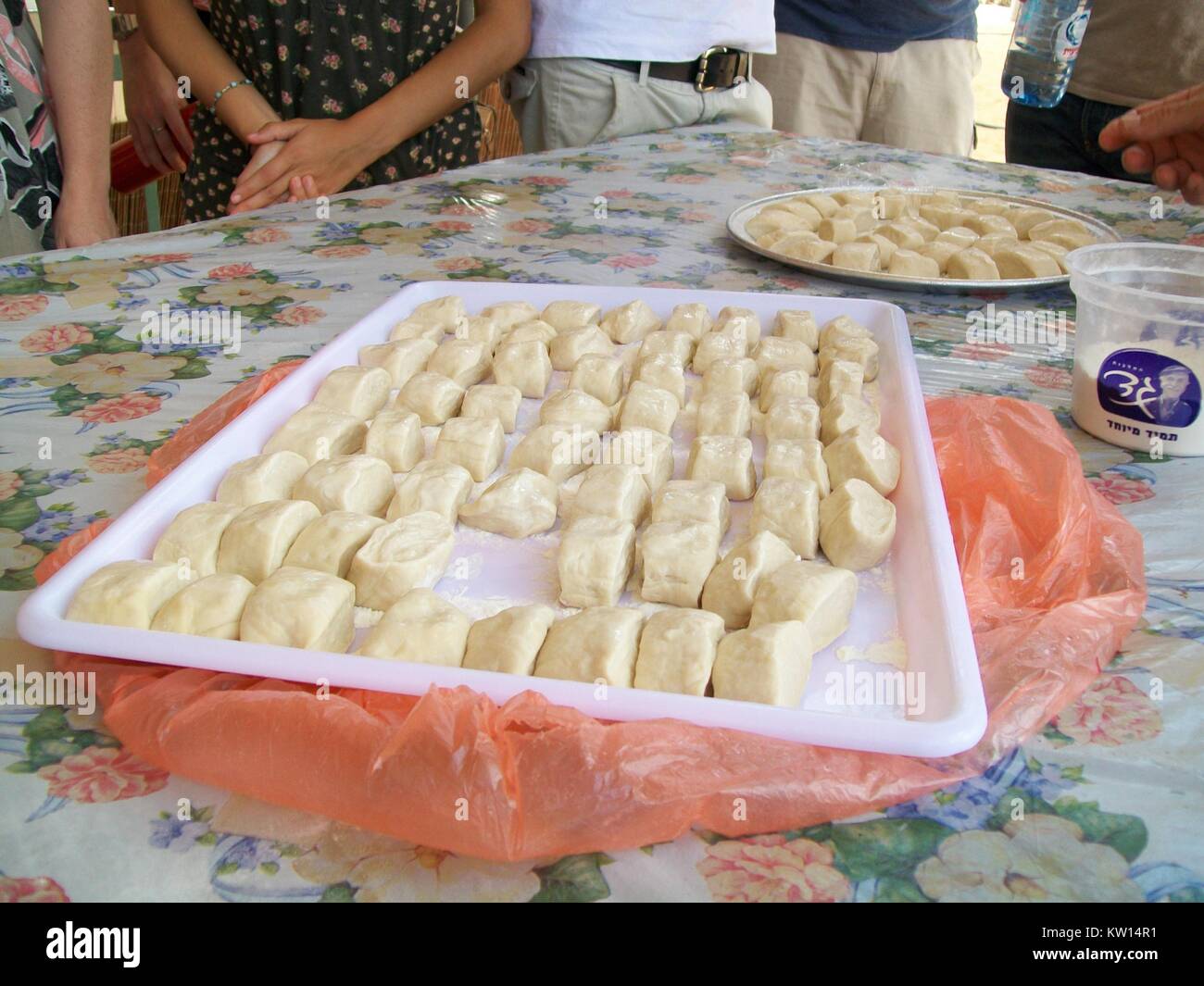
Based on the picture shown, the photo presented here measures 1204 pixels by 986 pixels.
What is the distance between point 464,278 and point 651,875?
129 centimetres

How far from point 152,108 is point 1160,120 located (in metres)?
2.46

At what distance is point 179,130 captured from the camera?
2715mm

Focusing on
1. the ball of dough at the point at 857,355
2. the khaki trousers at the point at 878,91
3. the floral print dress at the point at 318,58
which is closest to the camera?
the ball of dough at the point at 857,355

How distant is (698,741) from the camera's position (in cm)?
68

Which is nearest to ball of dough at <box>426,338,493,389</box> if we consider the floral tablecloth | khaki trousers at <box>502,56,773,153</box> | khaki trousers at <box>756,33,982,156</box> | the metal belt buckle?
the floral tablecloth

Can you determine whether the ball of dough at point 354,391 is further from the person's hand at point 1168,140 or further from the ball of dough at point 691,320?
the person's hand at point 1168,140

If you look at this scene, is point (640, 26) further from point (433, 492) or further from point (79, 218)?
point (433, 492)

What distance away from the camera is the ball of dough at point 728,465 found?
107 centimetres

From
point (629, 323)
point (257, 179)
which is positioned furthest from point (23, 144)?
point (629, 323)

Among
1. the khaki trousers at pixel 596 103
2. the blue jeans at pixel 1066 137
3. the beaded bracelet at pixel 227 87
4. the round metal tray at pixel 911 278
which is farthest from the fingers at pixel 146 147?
the blue jeans at pixel 1066 137

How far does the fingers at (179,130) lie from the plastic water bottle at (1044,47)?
2071mm
